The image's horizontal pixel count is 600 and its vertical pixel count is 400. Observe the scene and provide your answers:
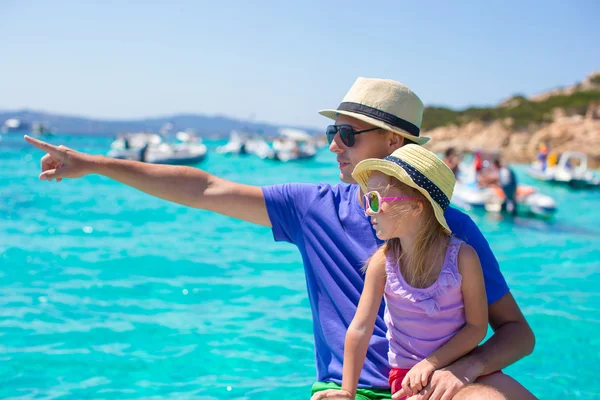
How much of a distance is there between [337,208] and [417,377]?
99cm

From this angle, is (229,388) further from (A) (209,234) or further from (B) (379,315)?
(A) (209,234)

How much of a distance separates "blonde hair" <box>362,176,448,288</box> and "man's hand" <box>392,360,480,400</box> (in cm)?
31

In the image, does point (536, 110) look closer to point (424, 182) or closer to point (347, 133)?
point (347, 133)

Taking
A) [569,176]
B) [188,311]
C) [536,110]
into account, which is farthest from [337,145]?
[536,110]

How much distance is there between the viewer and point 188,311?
20.9ft

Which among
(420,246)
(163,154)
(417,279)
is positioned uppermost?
(420,246)

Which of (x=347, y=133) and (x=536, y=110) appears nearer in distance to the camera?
(x=347, y=133)

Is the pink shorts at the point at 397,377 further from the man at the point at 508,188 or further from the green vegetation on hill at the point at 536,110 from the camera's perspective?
the green vegetation on hill at the point at 536,110

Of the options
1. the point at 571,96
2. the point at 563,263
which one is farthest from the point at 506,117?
the point at 563,263

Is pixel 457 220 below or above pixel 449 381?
above

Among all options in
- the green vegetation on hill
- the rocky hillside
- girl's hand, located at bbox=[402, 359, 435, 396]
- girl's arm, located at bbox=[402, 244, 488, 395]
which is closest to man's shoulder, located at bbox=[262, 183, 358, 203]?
girl's arm, located at bbox=[402, 244, 488, 395]

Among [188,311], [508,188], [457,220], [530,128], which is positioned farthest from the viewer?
[530,128]

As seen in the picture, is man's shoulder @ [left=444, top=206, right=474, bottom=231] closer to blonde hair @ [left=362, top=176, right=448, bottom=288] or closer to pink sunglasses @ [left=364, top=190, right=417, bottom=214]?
blonde hair @ [left=362, top=176, right=448, bottom=288]

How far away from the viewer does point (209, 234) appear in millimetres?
11617
